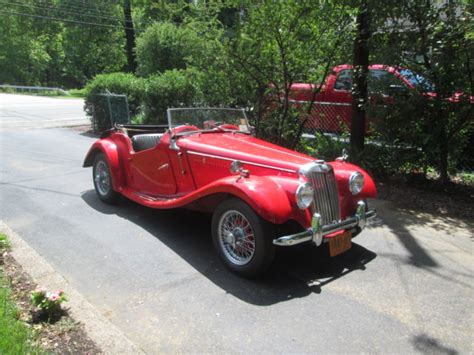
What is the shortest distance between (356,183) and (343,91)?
5270 millimetres

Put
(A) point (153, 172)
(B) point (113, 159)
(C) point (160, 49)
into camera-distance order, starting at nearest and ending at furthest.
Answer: (A) point (153, 172)
(B) point (113, 159)
(C) point (160, 49)

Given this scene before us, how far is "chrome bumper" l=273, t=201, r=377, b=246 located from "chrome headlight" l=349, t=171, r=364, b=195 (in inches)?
6.0

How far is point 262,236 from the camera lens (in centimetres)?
374

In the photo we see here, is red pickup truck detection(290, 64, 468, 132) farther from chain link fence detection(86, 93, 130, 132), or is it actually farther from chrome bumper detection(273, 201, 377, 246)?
chain link fence detection(86, 93, 130, 132)

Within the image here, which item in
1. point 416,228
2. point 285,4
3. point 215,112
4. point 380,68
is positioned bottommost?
point 416,228

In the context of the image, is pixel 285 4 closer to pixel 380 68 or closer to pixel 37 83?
pixel 380 68

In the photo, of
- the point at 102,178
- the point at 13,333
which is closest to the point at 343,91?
the point at 102,178

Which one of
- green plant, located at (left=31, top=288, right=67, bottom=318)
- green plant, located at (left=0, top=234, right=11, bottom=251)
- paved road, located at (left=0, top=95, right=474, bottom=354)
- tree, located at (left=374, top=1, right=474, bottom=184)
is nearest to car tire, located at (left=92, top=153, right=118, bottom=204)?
paved road, located at (left=0, top=95, right=474, bottom=354)

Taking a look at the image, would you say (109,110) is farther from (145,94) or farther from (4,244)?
(4,244)

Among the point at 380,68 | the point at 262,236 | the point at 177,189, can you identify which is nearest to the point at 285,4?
the point at 380,68

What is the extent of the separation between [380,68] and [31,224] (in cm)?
585

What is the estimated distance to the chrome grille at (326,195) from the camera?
4.07m

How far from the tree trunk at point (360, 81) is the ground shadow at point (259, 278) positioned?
3.31m

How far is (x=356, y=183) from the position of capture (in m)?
4.46
